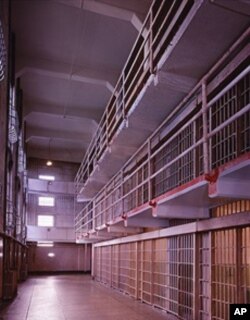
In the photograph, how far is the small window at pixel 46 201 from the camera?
92.6ft

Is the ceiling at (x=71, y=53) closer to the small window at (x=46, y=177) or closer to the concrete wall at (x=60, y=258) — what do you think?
the small window at (x=46, y=177)

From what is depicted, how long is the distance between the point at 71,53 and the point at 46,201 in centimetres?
1606

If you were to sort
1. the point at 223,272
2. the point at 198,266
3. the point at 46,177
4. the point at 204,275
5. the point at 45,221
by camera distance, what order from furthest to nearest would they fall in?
the point at 46,177
the point at 45,221
the point at 198,266
the point at 204,275
the point at 223,272

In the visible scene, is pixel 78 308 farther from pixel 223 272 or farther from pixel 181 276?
pixel 223 272

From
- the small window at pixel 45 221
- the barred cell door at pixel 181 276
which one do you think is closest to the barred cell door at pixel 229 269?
the barred cell door at pixel 181 276

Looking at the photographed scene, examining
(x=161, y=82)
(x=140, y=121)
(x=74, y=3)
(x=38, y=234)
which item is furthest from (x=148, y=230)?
(x=38, y=234)

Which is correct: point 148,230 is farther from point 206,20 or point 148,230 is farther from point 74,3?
point 206,20

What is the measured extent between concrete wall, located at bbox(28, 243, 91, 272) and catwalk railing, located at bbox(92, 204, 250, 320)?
15.7 metres

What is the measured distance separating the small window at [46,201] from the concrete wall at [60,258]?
294 centimetres

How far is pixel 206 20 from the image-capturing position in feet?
18.6

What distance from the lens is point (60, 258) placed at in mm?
28469

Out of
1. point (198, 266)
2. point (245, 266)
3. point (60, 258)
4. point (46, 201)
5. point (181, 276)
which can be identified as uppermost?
point (46, 201)

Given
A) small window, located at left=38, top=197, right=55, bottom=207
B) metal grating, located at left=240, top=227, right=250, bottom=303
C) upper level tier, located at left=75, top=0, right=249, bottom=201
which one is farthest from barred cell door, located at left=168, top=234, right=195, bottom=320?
small window, located at left=38, top=197, right=55, bottom=207

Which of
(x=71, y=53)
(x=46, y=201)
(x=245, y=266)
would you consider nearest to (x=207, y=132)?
(x=245, y=266)
